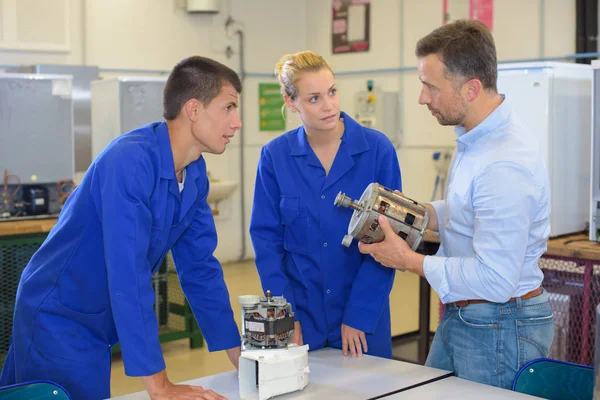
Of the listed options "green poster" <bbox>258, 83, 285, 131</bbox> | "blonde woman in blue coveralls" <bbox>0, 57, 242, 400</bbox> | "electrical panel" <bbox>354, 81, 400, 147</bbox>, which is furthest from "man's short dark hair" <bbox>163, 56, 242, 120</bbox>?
"green poster" <bbox>258, 83, 285, 131</bbox>

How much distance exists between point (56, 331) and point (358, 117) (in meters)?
5.31

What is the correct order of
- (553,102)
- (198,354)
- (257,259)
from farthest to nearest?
(198,354) → (553,102) → (257,259)

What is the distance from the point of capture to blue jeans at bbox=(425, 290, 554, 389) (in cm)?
195

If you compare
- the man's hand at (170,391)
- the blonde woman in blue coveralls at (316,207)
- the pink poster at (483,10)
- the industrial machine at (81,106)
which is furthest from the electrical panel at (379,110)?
the man's hand at (170,391)

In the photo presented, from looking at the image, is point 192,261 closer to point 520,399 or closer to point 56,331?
point 56,331

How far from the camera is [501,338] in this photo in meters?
1.95

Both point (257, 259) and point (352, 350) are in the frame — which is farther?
point (257, 259)

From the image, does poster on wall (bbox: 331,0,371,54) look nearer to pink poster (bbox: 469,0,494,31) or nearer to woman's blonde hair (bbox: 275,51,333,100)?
pink poster (bbox: 469,0,494,31)

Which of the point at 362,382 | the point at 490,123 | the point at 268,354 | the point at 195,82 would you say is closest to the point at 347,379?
the point at 362,382

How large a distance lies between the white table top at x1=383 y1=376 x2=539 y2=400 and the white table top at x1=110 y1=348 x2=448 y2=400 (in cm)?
4

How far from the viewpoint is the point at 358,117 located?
696 cm

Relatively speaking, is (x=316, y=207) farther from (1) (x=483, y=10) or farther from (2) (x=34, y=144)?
(1) (x=483, y=10)

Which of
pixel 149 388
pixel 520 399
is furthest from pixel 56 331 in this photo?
pixel 520 399

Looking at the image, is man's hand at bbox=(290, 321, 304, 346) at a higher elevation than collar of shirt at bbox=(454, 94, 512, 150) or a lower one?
lower
